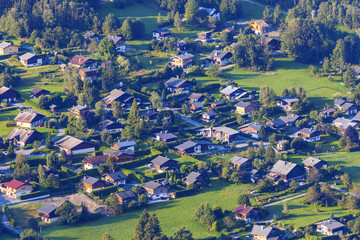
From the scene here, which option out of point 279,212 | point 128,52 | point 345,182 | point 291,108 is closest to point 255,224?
point 279,212

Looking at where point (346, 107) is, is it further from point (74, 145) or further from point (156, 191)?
point (74, 145)

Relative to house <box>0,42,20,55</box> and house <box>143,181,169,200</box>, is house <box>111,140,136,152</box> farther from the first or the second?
house <box>0,42,20,55</box>

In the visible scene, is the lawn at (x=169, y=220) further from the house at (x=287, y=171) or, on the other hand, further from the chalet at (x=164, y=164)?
the chalet at (x=164, y=164)

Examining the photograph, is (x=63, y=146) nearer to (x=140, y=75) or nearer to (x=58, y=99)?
(x=58, y=99)

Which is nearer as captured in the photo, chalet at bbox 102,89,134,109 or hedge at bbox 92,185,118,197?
hedge at bbox 92,185,118,197

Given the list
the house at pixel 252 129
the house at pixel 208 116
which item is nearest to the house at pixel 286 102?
the house at pixel 252 129

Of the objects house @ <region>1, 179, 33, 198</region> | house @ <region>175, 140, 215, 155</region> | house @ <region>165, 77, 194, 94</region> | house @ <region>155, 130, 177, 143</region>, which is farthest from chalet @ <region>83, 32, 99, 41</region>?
house @ <region>1, 179, 33, 198</region>

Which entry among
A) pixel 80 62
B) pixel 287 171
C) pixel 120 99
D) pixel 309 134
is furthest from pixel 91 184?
pixel 80 62

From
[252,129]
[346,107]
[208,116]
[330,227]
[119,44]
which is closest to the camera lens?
[330,227]
